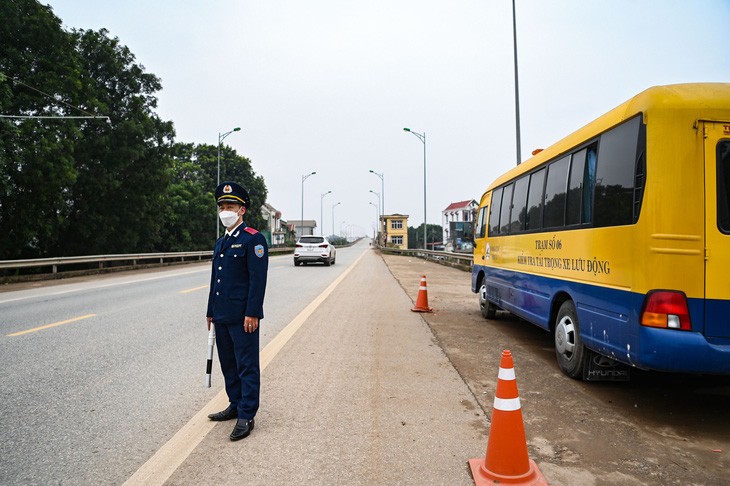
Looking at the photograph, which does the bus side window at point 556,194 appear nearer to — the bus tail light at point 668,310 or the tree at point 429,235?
the bus tail light at point 668,310

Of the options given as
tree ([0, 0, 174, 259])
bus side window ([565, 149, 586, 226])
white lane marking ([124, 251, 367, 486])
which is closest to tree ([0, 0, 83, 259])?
tree ([0, 0, 174, 259])

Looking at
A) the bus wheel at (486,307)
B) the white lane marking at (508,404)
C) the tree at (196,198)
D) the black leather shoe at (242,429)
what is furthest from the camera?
the tree at (196,198)

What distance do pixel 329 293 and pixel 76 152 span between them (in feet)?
61.7

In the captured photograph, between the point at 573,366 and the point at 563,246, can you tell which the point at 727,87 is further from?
the point at 573,366

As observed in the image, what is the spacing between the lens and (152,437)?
3564 mm

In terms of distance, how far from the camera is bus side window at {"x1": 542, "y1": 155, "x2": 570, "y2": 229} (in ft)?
18.5

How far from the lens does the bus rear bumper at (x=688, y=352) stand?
3.69 metres

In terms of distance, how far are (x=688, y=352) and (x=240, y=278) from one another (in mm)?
3535

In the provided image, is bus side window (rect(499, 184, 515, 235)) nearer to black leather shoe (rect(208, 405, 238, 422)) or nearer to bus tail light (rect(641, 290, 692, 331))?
bus tail light (rect(641, 290, 692, 331))

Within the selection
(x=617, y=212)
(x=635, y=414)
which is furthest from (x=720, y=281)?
(x=635, y=414)

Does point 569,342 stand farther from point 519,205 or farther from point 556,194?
point 519,205

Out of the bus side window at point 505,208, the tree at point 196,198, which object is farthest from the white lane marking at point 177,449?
the tree at point 196,198

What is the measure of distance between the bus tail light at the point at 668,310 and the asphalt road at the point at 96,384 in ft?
12.7

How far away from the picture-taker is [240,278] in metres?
3.78
